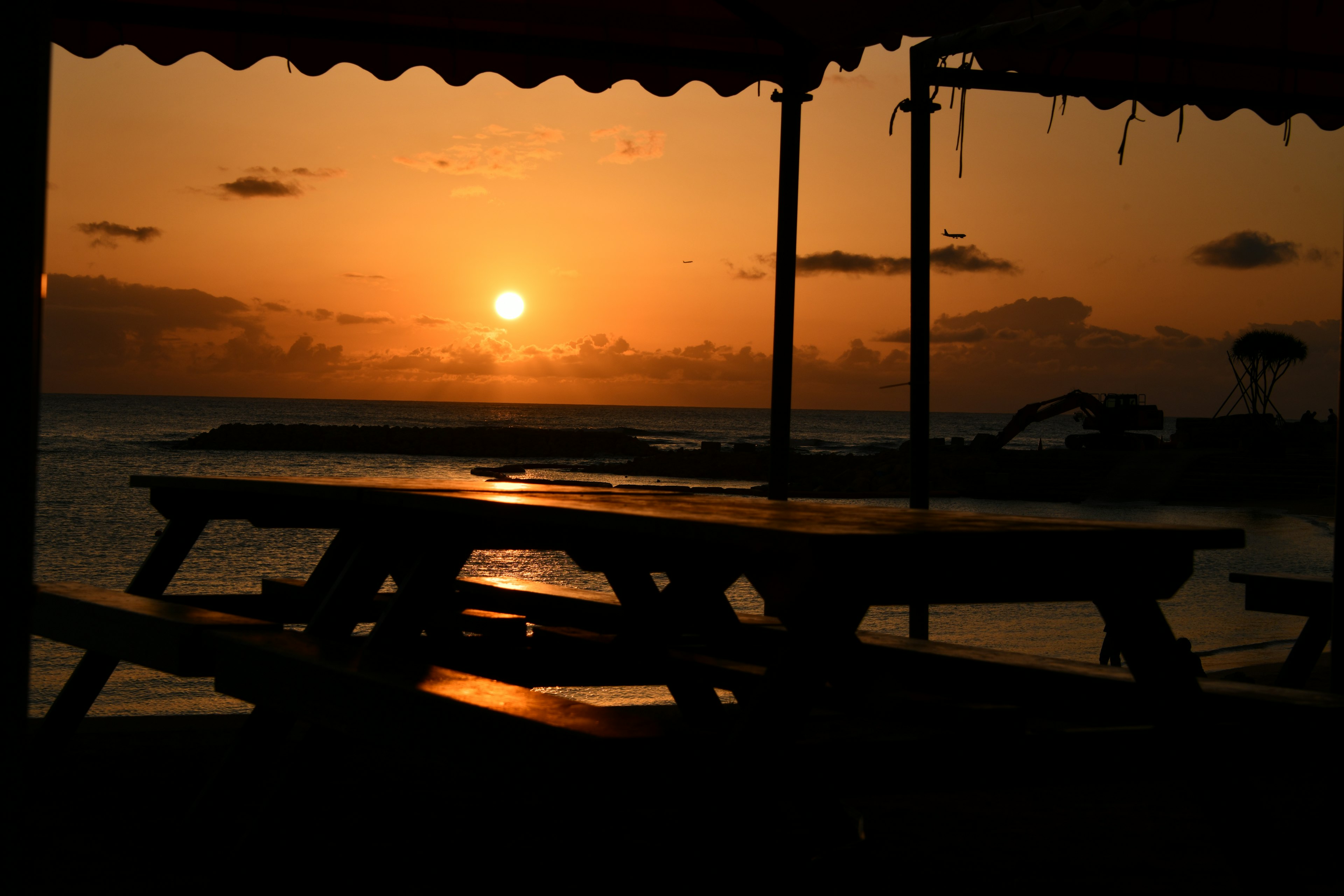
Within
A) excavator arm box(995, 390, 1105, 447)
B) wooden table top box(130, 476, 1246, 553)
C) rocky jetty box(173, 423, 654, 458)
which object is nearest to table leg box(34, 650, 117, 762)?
wooden table top box(130, 476, 1246, 553)

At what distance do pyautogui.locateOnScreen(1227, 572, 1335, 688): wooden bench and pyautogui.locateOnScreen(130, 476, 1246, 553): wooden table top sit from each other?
2061 mm

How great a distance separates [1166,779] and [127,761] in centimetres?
284

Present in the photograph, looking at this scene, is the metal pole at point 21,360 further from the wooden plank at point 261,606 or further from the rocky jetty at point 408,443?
the rocky jetty at point 408,443

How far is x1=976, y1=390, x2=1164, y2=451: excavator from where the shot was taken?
1353 inches

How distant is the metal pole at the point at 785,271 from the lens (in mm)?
4316

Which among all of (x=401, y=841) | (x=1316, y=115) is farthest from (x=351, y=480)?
(x=1316, y=115)

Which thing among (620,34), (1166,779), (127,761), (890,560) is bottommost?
(127,761)

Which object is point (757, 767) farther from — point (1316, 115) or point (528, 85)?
point (1316, 115)

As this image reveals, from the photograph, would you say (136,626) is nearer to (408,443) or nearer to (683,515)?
(683,515)

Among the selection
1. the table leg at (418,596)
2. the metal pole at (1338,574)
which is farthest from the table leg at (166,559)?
the metal pole at (1338,574)

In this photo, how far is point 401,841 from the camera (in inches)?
99.3

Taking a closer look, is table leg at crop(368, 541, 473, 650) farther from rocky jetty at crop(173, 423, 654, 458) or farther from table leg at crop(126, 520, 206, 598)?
rocky jetty at crop(173, 423, 654, 458)

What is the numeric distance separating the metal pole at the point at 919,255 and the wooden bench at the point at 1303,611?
1260 millimetres

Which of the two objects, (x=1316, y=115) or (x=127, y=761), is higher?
(x=1316, y=115)
